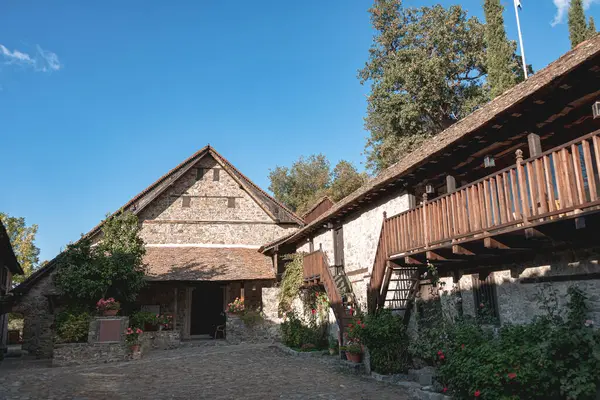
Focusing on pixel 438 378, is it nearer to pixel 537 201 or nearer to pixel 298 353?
pixel 537 201

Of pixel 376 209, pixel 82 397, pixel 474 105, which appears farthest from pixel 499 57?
pixel 82 397

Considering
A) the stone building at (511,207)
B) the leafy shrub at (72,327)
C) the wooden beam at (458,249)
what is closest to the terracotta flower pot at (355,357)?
the stone building at (511,207)

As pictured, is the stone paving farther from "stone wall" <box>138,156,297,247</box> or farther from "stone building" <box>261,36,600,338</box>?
"stone wall" <box>138,156,297,247</box>

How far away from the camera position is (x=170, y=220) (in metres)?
22.3

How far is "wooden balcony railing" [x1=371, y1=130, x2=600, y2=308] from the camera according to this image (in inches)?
241

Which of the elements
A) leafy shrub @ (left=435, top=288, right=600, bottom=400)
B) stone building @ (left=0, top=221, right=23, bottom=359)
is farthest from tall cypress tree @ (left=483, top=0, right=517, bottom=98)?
stone building @ (left=0, top=221, right=23, bottom=359)

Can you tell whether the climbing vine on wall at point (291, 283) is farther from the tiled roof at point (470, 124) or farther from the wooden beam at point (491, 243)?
the wooden beam at point (491, 243)

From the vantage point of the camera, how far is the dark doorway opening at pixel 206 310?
76.2ft

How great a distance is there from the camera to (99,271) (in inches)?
606

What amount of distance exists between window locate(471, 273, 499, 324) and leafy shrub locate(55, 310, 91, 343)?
39.1 ft

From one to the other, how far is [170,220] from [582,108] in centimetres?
1857

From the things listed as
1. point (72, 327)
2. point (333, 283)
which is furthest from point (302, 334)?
point (72, 327)

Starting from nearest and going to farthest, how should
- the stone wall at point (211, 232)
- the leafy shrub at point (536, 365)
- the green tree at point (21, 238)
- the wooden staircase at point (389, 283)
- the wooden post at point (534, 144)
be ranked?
the leafy shrub at point (536, 365), the wooden post at point (534, 144), the wooden staircase at point (389, 283), the stone wall at point (211, 232), the green tree at point (21, 238)

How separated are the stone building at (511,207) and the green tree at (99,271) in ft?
25.8
